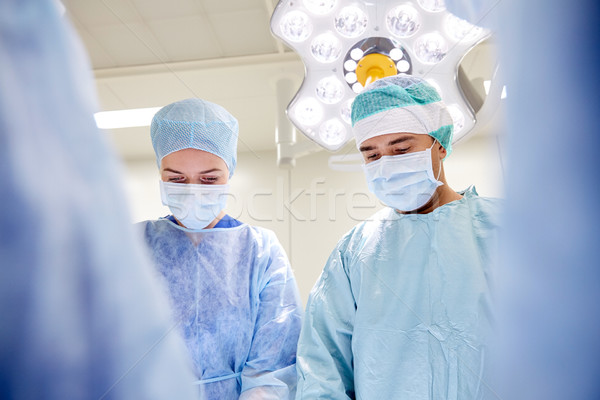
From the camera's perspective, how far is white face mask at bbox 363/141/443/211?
1.06 metres

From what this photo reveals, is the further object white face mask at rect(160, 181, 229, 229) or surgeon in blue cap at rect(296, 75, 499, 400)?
white face mask at rect(160, 181, 229, 229)

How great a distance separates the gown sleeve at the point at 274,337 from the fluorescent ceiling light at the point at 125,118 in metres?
0.46

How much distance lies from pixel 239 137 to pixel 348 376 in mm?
712

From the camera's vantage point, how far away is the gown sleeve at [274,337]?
40.1 inches

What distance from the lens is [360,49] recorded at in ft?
3.90

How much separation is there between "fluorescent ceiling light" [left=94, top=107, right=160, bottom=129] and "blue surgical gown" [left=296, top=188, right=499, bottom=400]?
588 mm

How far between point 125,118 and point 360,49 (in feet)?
2.14

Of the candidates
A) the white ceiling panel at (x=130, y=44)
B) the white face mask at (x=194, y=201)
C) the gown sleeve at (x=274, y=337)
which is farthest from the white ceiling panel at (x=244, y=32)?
the gown sleeve at (x=274, y=337)

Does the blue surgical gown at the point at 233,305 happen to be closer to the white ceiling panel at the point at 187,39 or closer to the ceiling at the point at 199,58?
the ceiling at the point at 199,58

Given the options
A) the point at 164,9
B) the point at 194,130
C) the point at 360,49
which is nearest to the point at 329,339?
the point at 194,130

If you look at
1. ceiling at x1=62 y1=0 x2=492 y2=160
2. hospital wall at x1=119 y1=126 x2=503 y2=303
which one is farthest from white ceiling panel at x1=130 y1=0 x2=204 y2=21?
hospital wall at x1=119 y1=126 x2=503 y2=303

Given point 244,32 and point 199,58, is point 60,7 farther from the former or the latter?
point 244,32

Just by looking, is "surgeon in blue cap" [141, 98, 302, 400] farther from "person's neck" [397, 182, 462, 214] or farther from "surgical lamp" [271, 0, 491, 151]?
"person's neck" [397, 182, 462, 214]

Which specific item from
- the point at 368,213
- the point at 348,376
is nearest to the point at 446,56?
the point at 368,213
